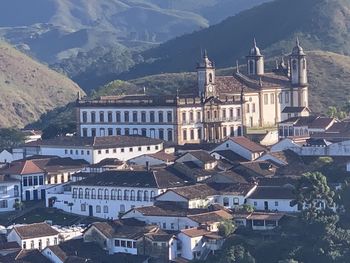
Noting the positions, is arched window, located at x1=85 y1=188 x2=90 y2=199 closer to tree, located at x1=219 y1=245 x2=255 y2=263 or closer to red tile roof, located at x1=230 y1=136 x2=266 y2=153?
red tile roof, located at x1=230 y1=136 x2=266 y2=153

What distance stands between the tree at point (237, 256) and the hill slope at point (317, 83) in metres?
46.3

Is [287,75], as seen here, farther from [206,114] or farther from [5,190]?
[5,190]

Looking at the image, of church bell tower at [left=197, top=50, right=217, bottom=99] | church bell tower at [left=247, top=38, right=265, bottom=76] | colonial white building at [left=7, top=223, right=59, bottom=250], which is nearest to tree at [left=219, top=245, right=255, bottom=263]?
colonial white building at [left=7, top=223, right=59, bottom=250]

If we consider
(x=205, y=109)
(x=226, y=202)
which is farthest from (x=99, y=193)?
(x=205, y=109)

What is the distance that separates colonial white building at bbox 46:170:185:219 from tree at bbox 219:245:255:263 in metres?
8.55

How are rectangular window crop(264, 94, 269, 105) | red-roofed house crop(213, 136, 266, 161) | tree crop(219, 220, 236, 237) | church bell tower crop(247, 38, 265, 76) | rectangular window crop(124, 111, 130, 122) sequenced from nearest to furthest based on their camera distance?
tree crop(219, 220, 236, 237), red-roofed house crop(213, 136, 266, 161), rectangular window crop(124, 111, 130, 122), rectangular window crop(264, 94, 269, 105), church bell tower crop(247, 38, 265, 76)

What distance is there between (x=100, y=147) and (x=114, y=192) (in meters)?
9.19

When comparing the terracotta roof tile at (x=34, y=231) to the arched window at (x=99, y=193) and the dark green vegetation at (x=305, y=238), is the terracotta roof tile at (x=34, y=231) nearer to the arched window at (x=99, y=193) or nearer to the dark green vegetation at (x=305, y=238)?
the arched window at (x=99, y=193)

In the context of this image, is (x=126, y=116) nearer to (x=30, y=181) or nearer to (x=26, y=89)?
(x=30, y=181)

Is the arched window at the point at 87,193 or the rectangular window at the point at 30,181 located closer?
the arched window at the point at 87,193

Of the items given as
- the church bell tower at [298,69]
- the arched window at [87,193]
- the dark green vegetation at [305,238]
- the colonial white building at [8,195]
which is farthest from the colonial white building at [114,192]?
the church bell tower at [298,69]

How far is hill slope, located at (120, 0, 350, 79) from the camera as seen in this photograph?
149 metres

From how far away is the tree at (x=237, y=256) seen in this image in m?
56.6

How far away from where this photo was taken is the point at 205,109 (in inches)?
3265
